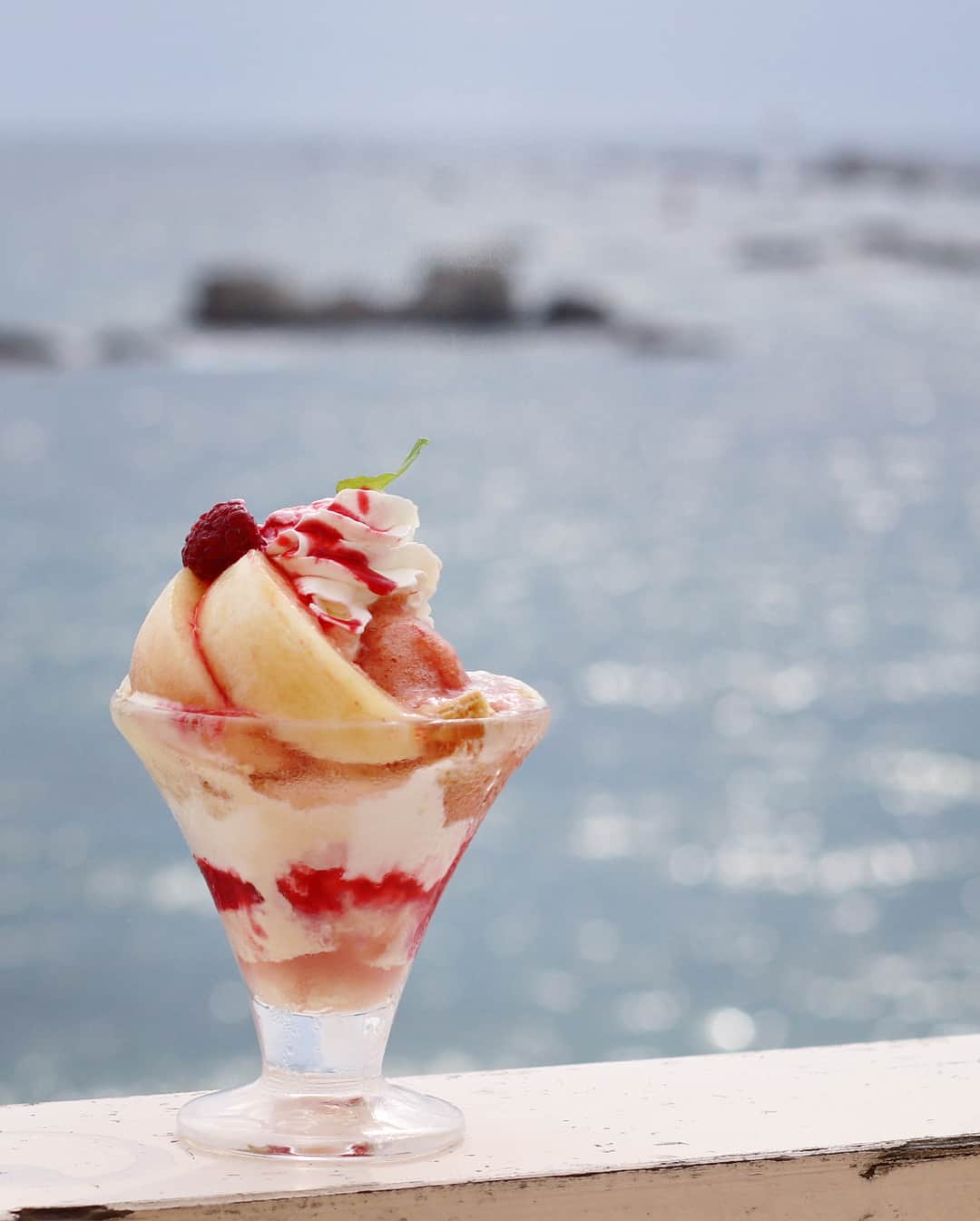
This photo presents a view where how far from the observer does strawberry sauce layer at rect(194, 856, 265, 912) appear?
56 centimetres

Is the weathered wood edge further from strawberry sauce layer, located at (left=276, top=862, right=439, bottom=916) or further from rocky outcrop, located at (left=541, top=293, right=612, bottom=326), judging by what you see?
rocky outcrop, located at (left=541, top=293, right=612, bottom=326)

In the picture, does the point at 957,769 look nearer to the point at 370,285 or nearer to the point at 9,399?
the point at 370,285

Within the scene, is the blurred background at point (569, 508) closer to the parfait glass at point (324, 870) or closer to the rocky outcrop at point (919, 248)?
the rocky outcrop at point (919, 248)

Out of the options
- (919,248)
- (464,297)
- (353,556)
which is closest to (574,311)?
(464,297)

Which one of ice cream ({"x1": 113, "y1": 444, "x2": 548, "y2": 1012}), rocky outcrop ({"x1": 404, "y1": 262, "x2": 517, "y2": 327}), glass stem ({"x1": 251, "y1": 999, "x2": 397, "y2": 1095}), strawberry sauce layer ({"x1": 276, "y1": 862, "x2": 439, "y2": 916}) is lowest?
glass stem ({"x1": 251, "y1": 999, "x2": 397, "y2": 1095})

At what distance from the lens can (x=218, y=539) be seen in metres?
0.57

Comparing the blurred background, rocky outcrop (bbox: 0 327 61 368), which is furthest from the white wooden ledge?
rocky outcrop (bbox: 0 327 61 368)

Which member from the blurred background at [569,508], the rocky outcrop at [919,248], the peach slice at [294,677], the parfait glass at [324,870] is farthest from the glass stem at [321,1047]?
the rocky outcrop at [919,248]

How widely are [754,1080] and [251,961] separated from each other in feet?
0.76

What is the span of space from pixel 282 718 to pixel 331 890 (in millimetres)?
62

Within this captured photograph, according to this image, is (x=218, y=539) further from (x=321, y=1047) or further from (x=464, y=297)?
(x=464, y=297)

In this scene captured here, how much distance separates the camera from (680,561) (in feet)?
19.5

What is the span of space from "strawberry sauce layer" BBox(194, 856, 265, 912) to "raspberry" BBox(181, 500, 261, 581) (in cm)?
10

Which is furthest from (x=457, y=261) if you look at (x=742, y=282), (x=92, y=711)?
(x=92, y=711)
